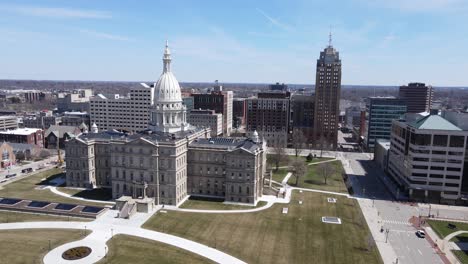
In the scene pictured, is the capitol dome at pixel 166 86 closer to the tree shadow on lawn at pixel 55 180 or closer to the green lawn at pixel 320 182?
the tree shadow on lawn at pixel 55 180

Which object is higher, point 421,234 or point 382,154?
point 382,154

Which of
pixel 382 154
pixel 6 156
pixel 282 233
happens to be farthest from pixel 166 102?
pixel 382 154

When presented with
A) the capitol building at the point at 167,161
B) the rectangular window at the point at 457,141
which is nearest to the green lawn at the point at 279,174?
the capitol building at the point at 167,161

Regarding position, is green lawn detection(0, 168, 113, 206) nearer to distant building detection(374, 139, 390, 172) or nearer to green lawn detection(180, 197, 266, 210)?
green lawn detection(180, 197, 266, 210)

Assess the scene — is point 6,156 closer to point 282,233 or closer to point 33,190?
point 33,190

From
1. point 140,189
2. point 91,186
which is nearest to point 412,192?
point 140,189

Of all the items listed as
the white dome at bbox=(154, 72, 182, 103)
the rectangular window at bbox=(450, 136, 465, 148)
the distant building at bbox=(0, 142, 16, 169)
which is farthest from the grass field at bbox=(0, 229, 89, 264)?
the rectangular window at bbox=(450, 136, 465, 148)
